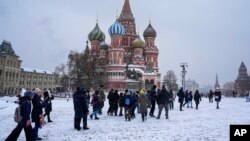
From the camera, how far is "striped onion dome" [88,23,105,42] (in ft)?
A: 260

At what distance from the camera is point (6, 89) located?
79.1m

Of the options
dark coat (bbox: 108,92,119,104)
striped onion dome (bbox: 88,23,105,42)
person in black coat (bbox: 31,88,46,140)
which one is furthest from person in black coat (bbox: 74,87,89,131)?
striped onion dome (bbox: 88,23,105,42)

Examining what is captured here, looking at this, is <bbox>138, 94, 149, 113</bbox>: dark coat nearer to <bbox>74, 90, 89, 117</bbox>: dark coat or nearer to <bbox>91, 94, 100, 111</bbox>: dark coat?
<bbox>91, 94, 100, 111</bbox>: dark coat

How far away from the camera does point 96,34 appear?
260 feet

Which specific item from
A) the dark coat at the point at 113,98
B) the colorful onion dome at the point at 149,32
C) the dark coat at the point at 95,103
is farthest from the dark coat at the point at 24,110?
the colorful onion dome at the point at 149,32

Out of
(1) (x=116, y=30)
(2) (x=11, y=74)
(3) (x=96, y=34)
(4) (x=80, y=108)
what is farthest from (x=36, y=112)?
(2) (x=11, y=74)

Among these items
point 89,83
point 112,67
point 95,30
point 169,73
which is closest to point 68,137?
point 89,83

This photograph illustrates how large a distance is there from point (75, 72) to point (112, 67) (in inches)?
599

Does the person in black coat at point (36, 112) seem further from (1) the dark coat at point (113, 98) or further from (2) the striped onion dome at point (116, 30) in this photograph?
(2) the striped onion dome at point (116, 30)

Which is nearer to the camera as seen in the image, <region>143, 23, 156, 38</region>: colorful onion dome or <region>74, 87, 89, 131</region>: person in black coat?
<region>74, 87, 89, 131</region>: person in black coat

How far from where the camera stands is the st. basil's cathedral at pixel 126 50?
2731 inches

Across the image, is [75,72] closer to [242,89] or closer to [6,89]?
[6,89]

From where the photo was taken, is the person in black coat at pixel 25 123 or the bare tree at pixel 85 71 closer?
the person in black coat at pixel 25 123

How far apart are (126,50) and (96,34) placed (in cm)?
889
